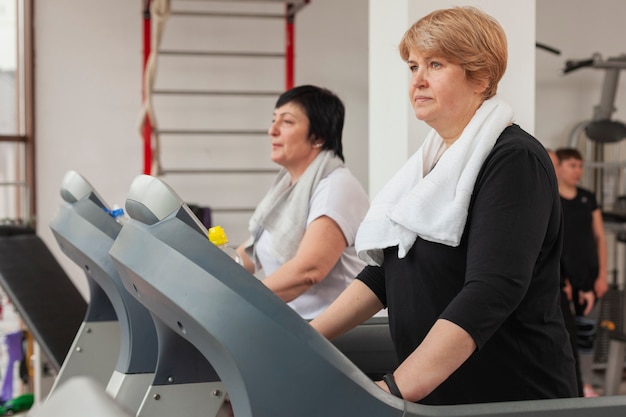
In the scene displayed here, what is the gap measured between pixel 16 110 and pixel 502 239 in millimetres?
4317

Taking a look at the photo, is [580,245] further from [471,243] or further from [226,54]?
[471,243]

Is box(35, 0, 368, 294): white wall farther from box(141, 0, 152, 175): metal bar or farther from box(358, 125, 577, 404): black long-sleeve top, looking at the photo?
box(358, 125, 577, 404): black long-sleeve top

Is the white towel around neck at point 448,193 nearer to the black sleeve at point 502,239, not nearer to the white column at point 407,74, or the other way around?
the black sleeve at point 502,239

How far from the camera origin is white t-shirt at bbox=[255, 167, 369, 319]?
2252 mm

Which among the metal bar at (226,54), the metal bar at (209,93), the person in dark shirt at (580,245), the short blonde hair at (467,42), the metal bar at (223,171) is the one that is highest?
the metal bar at (226,54)

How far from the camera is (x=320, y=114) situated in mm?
2520

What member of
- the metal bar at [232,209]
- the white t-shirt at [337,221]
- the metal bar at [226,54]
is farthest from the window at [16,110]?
the white t-shirt at [337,221]

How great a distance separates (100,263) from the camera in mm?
1658

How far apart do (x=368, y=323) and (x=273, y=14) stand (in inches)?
143

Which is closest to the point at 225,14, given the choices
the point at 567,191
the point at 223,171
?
the point at 223,171

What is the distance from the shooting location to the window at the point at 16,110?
4.86 metres

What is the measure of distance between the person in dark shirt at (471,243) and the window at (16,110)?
3.82 metres

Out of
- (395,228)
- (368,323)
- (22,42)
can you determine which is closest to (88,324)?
(368,323)

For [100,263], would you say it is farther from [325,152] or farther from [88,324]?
[325,152]
